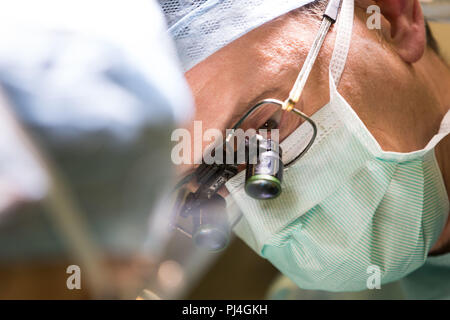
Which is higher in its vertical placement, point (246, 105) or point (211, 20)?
point (211, 20)

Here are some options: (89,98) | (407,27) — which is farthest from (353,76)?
(89,98)

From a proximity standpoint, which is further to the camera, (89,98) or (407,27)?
(407,27)

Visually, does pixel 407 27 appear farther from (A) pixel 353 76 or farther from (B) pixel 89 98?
(B) pixel 89 98

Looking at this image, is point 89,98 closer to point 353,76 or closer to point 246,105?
point 246,105

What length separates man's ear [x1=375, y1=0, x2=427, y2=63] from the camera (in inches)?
36.7

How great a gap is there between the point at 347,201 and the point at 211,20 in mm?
434

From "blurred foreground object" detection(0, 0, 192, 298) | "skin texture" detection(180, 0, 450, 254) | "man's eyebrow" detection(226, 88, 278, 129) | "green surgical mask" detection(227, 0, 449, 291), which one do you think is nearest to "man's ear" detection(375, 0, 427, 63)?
"skin texture" detection(180, 0, 450, 254)

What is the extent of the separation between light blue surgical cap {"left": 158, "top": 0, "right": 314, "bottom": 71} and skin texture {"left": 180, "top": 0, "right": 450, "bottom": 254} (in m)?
0.02

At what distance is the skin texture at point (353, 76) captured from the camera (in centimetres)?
85

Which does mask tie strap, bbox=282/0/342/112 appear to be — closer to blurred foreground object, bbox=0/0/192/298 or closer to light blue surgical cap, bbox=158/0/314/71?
light blue surgical cap, bbox=158/0/314/71

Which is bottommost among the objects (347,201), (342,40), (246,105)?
(347,201)

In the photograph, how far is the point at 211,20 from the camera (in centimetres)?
85

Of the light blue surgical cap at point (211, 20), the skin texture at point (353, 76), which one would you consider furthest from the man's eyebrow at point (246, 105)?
the light blue surgical cap at point (211, 20)
